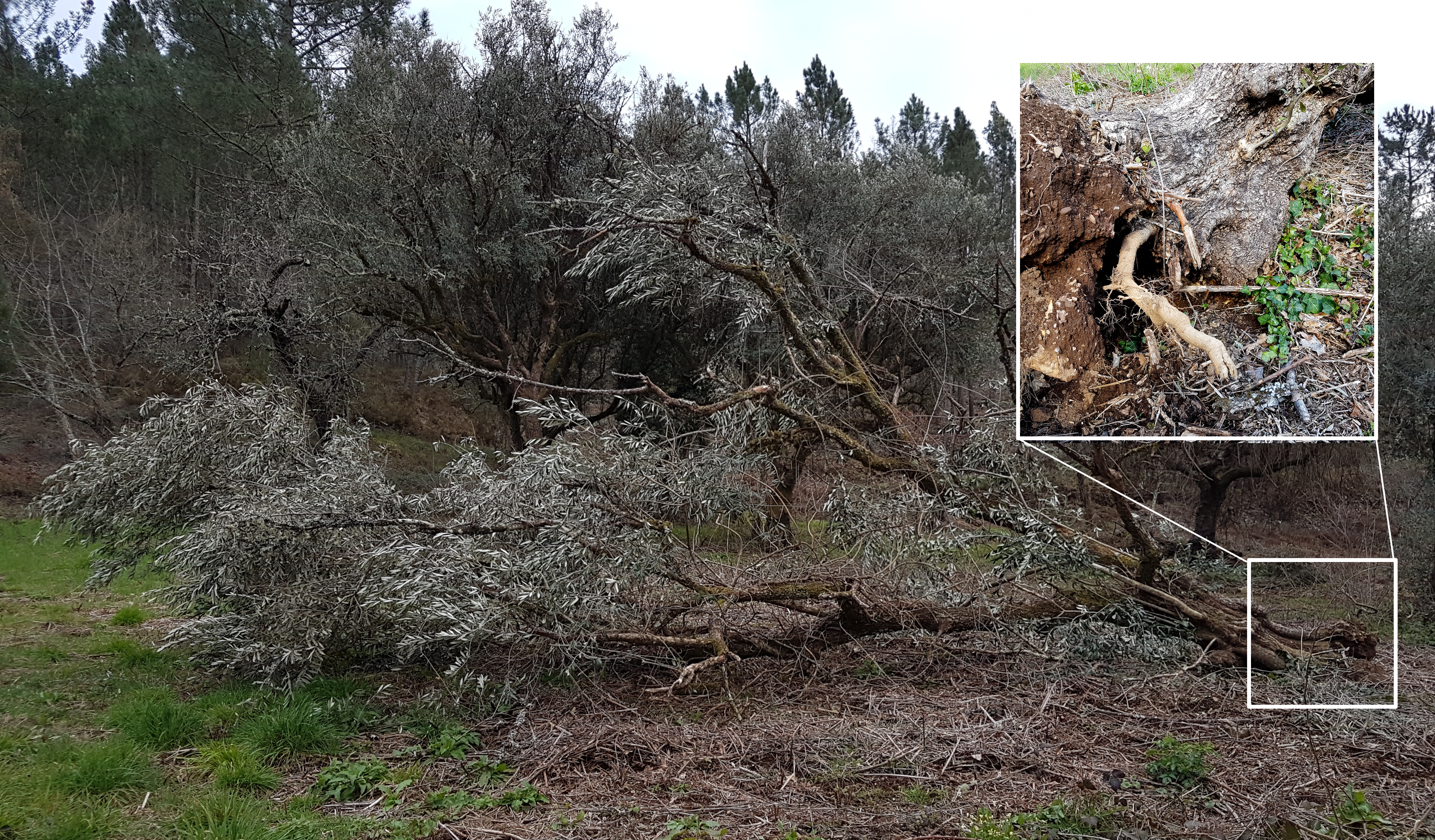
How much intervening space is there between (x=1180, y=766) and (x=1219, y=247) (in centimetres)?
264

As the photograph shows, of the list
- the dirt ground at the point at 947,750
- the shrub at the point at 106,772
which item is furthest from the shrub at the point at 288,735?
the dirt ground at the point at 947,750

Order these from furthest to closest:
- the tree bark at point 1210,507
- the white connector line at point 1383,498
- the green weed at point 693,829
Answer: the green weed at point 693,829 < the tree bark at point 1210,507 < the white connector line at point 1383,498

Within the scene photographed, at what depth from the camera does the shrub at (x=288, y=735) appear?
14.9 ft

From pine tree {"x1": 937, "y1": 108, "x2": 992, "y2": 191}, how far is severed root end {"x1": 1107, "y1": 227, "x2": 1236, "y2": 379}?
19383mm

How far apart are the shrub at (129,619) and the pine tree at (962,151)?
18200mm

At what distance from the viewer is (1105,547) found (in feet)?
Result: 18.0

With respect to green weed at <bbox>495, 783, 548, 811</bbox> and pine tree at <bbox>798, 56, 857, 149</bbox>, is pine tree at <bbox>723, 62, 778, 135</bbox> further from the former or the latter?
green weed at <bbox>495, 783, 548, 811</bbox>

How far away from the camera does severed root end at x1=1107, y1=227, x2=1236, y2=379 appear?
2.55 m

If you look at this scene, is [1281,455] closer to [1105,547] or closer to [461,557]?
[1105,547]

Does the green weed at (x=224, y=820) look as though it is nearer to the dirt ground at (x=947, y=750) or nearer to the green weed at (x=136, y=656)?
the dirt ground at (x=947, y=750)

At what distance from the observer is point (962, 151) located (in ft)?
76.3

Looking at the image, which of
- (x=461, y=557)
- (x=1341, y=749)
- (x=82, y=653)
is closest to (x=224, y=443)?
(x=82, y=653)

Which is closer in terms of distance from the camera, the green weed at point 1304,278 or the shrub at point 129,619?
the green weed at point 1304,278

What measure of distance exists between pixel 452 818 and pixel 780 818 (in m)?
1.41
